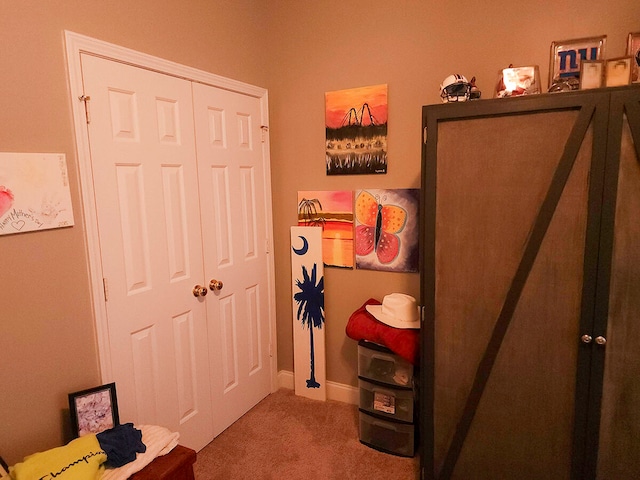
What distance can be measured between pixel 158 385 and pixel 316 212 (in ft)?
4.64

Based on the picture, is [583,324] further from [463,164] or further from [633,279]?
[463,164]

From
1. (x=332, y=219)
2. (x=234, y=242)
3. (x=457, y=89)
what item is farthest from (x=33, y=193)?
(x=457, y=89)

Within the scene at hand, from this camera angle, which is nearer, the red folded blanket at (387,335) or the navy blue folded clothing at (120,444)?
the navy blue folded clothing at (120,444)

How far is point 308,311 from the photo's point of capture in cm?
281

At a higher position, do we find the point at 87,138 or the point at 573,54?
the point at 573,54

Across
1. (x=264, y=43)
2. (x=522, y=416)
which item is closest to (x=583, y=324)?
(x=522, y=416)

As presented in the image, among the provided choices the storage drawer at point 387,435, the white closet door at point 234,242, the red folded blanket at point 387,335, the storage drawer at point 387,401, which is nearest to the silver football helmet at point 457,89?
the red folded blanket at point 387,335

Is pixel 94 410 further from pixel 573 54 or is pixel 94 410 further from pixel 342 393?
pixel 573 54

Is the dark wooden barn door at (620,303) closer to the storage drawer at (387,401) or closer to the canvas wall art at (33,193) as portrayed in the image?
the storage drawer at (387,401)

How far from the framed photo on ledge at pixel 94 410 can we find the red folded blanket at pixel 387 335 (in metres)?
1.24

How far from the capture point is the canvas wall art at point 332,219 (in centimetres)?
261

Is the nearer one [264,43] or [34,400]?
[34,400]

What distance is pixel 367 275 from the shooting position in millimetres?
2607

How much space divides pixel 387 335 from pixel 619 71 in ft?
5.16
